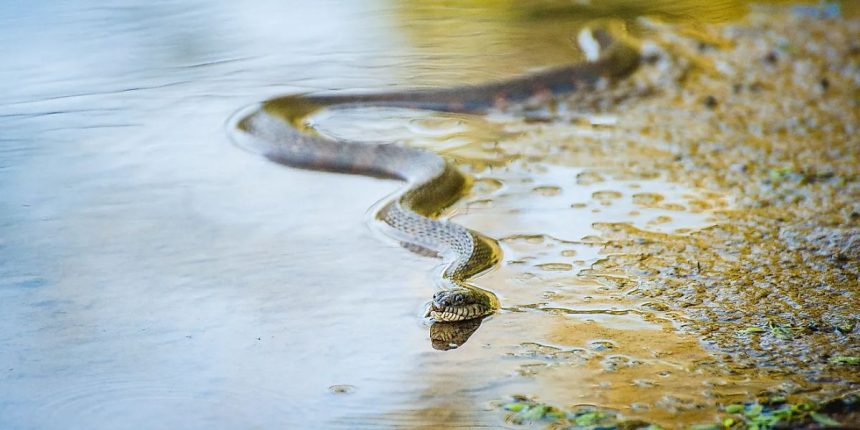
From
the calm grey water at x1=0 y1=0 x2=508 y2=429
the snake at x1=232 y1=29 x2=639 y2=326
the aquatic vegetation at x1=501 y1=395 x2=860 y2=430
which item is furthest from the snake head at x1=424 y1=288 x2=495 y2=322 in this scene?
the aquatic vegetation at x1=501 y1=395 x2=860 y2=430

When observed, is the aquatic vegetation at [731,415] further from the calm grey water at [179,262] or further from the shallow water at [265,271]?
the calm grey water at [179,262]

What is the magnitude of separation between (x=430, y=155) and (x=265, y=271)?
7.64 feet

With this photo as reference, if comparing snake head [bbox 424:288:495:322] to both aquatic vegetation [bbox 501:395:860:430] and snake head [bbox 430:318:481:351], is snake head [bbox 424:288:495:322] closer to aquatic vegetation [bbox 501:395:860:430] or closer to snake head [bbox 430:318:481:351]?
snake head [bbox 430:318:481:351]

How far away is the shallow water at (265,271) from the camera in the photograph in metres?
3.81

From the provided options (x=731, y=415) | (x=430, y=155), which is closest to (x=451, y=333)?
(x=731, y=415)

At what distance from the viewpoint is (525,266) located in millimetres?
5293

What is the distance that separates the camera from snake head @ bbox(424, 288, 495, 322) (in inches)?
180

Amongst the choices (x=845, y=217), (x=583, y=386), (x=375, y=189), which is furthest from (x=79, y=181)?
(x=845, y=217)

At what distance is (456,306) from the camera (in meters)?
4.57

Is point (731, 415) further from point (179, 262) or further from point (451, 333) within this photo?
point (179, 262)

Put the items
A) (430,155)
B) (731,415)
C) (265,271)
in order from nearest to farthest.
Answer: (731,415) < (265,271) < (430,155)

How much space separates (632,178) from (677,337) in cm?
260

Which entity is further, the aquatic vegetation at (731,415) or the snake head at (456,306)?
the snake head at (456,306)

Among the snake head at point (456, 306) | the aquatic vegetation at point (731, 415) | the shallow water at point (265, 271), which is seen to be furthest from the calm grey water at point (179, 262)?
the aquatic vegetation at point (731, 415)
